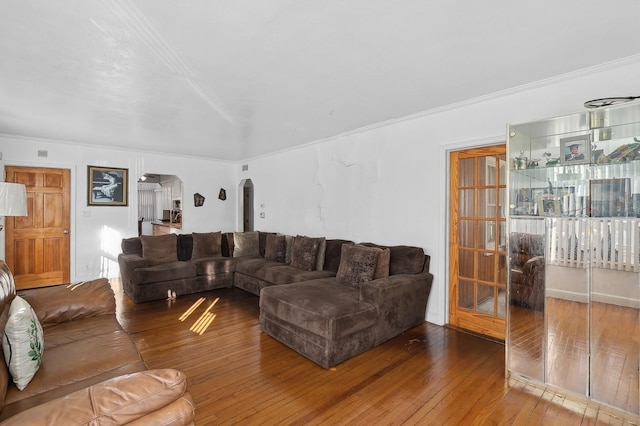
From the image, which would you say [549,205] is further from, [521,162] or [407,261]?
[407,261]

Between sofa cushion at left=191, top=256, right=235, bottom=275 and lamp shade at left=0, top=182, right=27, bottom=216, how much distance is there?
2.68m

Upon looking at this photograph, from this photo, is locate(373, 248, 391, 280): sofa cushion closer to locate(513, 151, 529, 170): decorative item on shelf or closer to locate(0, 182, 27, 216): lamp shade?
locate(513, 151, 529, 170): decorative item on shelf

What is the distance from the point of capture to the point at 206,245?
543cm

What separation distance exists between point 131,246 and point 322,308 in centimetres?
382

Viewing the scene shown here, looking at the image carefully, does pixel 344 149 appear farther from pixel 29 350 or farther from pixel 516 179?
pixel 29 350

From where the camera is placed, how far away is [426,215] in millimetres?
3605

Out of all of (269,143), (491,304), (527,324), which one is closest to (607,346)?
(527,324)

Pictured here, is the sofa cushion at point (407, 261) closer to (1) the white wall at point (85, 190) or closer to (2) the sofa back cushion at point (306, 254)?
(2) the sofa back cushion at point (306, 254)

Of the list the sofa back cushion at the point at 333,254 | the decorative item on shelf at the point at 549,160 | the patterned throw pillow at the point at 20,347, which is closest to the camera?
the patterned throw pillow at the point at 20,347

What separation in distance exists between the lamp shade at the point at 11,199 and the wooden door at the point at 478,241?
3.97 meters

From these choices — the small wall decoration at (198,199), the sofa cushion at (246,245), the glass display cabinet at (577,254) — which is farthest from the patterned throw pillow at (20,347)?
the small wall decoration at (198,199)

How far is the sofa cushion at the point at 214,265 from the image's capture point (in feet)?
16.2

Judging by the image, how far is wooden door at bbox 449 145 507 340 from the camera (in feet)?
10.5

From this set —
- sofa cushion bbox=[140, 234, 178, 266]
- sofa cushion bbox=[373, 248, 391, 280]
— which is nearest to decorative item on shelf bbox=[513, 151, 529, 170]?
sofa cushion bbox=[373, 248, 391, 280]
